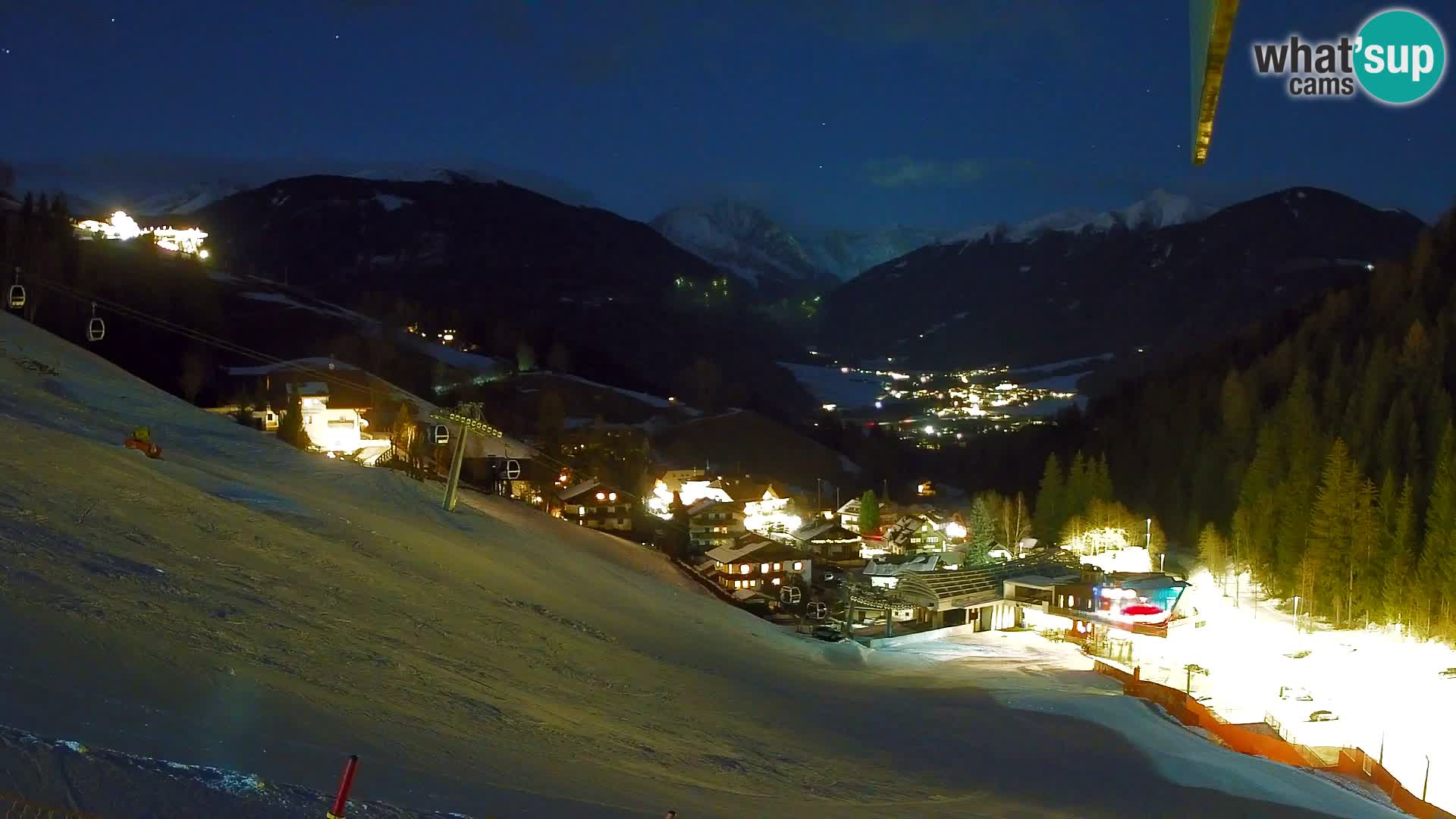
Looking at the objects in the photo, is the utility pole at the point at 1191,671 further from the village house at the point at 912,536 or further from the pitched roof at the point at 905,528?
the pitched roof at the point at 905,528

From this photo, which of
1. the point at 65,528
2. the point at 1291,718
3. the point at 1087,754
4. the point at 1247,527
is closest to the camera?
the point at 65,528

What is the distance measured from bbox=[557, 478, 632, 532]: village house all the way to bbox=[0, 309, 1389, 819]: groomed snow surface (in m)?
33.2

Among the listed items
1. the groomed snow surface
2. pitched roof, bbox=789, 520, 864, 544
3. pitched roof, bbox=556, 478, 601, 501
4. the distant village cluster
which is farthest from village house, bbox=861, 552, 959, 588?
the groomed snow surface

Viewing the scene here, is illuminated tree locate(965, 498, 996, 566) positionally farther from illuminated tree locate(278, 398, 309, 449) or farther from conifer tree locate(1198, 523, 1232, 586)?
illuminated tree locate(278, 398, 309, 449)

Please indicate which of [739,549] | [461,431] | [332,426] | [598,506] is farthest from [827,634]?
[332,426]

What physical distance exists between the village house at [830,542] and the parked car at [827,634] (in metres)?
25.0

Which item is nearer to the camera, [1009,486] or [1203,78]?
[1203,78]

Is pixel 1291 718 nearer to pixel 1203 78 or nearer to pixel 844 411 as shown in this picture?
pixel 1203 78

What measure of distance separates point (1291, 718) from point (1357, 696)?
170 inches

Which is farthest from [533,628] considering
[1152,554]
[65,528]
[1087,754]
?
[1152,554]

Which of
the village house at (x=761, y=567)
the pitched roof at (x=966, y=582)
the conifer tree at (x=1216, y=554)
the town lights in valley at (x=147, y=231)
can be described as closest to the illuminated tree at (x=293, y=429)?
the village house at (x=761, y=567)

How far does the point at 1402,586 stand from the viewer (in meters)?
36.0

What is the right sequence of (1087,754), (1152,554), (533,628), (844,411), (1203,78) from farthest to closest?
(844,411) → (1152,554) → (533,628) → (1087,754) → (1203,78)

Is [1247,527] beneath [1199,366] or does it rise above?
beneath
